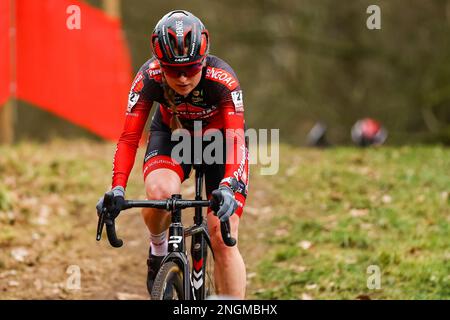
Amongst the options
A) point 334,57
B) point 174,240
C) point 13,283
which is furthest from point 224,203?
point 334,57

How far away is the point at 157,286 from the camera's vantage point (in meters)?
3.96

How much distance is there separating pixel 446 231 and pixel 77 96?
5.86m

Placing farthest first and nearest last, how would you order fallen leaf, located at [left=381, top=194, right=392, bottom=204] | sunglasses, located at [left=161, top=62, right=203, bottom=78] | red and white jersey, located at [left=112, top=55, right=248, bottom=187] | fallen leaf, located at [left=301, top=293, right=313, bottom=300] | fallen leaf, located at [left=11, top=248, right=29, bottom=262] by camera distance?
fallen leaf, located at [left=381, top=194, right=392, bottom=204], fallen leaf, located at [left=11, top=248, right=29, bottom=262], fallen leaf, located at [left=301, top=293, right=313, bottom=300], red and white jersey, located at [left=112, top=55, right=248, bottom=187], sunglasses, located at [left=161, top=62, right=203, bottom=78]

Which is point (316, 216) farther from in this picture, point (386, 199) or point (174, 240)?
point (174, 240)

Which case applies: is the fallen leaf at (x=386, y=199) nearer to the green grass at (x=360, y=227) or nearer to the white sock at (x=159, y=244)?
the green grass at (x=360, y=227)

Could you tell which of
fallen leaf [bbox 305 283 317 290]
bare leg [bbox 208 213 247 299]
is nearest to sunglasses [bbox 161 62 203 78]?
bare leg [bbox 208 213 247 299]

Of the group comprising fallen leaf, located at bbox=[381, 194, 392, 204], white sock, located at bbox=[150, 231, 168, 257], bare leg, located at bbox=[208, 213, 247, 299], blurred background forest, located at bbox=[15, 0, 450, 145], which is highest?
blurred background forest, located at bbox=[15, 0, 450, 145]

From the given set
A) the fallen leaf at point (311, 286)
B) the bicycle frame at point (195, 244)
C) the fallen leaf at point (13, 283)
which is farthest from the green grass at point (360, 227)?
the fallen leaf at point (13, 283)

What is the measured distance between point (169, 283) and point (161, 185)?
791mm

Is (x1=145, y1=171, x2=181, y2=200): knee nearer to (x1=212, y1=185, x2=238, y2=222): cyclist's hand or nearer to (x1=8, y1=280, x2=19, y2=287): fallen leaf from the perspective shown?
(x1=212, y1=185, x2=238, y2=222): cyclist's hand

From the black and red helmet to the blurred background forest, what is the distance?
12295 millimetres

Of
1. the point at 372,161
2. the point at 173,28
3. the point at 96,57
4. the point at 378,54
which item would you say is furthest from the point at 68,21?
the point at 378,54

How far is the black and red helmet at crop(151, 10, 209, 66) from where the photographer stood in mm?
4285
